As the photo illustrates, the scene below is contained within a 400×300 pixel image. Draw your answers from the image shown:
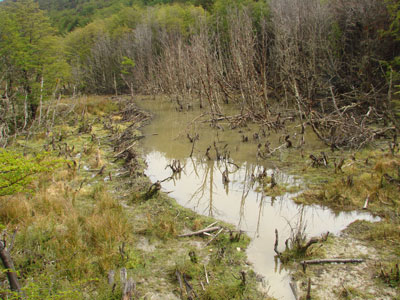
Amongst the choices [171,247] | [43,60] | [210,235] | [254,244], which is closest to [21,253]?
[171,247]

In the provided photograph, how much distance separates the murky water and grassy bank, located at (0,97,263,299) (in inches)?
12.6

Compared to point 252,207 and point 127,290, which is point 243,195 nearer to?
point 252,207

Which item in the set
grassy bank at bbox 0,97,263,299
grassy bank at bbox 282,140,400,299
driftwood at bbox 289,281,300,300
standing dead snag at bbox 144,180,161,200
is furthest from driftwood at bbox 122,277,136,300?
standing dead snag at bbox 144,180,161,200

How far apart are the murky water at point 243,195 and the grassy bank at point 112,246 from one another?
320mm

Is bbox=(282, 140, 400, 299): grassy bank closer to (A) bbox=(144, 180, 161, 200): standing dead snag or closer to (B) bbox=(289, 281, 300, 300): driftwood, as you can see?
(B) bbox=(289, 281, 300, 300): driftwood

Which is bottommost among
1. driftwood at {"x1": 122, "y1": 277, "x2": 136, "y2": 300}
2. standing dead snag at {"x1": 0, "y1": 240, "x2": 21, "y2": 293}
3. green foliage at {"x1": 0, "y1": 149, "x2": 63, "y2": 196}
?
driftwood at {"x1": 122, "y1": 277, "x2": 136, "y2": 300}

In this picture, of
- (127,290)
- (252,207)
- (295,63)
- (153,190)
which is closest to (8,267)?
(127,290)

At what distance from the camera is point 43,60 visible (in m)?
12.0

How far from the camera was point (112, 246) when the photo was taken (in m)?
4.37

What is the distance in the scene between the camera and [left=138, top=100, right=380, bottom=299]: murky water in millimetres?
4602

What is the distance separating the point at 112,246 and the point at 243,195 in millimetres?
2966

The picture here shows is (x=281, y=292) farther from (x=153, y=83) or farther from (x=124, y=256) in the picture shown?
(x=153, y=83)

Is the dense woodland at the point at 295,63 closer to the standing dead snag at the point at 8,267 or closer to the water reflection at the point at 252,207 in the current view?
the water reflection at the point at 252,207

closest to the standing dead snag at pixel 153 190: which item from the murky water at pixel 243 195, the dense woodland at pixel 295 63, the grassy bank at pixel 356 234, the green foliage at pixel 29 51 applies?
the murky water at pixel 243 195
